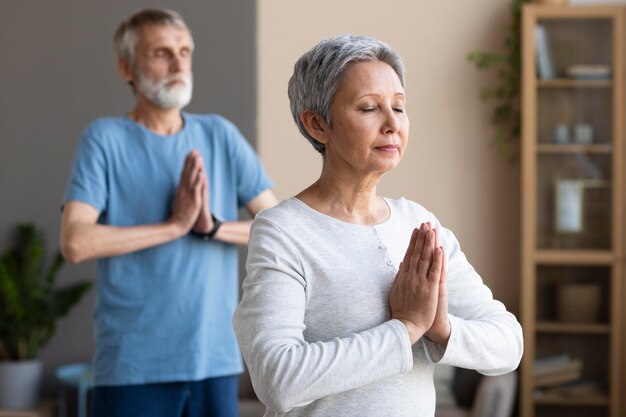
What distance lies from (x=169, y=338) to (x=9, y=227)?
9.64 ft

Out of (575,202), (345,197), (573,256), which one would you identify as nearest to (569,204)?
(575,202)

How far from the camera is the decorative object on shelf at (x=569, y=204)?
459 centimetres

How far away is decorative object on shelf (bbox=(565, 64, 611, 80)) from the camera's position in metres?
4.55

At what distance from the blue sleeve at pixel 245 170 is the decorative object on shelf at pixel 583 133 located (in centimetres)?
259

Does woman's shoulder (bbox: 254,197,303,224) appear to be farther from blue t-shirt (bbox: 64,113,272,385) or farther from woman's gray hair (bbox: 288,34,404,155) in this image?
blue t-shirt (bbox: 64,113,272,385)

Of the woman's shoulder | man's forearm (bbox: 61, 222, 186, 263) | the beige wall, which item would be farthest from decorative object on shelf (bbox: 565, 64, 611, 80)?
the woman's shoulder

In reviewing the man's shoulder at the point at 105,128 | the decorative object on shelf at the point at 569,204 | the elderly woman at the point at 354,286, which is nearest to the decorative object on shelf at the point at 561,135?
the decorative object on shelf at the point at 569,204

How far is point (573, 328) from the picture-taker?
462 cm

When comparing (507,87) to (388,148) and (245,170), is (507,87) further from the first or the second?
(388,148)

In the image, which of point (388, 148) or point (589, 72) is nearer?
point (388, 148)

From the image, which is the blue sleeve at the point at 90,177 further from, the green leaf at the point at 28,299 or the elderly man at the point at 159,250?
the green leaf at the point at 28,299

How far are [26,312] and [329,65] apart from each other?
3.54 m

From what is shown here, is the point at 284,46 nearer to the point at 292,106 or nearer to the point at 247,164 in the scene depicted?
the point at 247,164

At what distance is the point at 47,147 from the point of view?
4.89 metres
